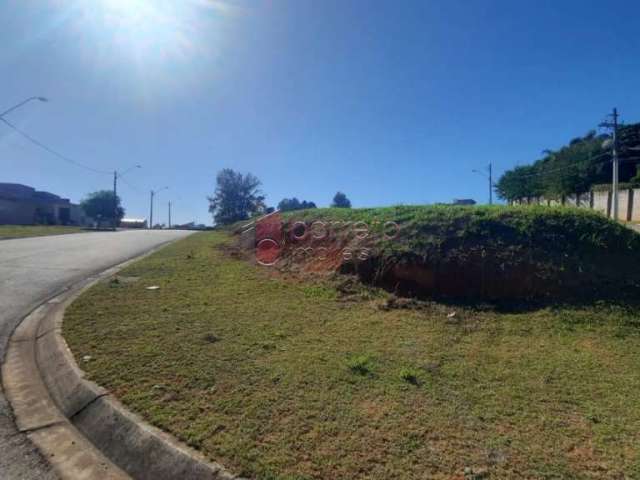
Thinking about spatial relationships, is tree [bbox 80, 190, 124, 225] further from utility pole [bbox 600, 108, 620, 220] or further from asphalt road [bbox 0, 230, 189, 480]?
utility pole [bbox 600, 108, 620, 220]

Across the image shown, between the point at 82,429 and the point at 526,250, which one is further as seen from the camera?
the point at 526,250

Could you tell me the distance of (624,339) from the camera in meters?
4.69

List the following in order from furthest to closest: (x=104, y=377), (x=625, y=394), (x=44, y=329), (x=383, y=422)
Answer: (x=44, y=329) < (x=104, y=377) < (x=625, y=394) < (x=383, y=422)

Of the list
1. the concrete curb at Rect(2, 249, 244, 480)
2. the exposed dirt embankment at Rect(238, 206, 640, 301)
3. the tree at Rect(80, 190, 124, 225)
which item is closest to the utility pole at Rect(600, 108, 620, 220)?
the exposed dirt embankment at Rect(238, 206, 640, 301)

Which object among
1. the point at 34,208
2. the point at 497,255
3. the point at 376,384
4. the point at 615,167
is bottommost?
the point at 376,384

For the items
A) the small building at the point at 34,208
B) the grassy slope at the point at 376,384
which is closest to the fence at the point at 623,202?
the grassy slope at the point at 376,384

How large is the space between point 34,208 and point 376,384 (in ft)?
197

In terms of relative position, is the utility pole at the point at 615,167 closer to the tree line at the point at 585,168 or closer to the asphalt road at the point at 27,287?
the tree line at the point at 585,168

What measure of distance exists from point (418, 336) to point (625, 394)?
6.59ft

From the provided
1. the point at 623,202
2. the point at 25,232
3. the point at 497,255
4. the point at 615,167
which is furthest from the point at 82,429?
the point at 623,202

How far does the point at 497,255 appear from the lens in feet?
20.8

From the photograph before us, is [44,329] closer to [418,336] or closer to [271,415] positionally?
[271,415]

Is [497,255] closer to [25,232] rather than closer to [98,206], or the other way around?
[25,232]

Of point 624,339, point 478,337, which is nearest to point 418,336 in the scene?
point 478,337
